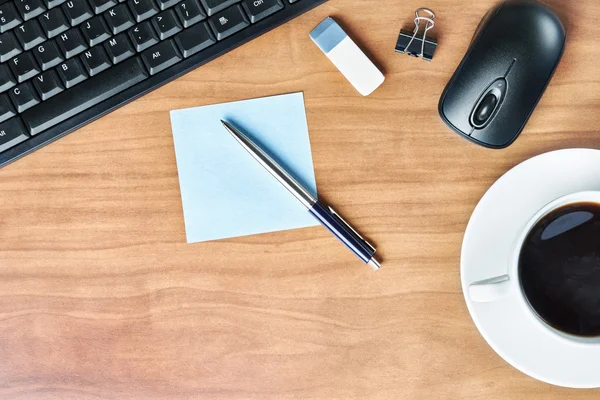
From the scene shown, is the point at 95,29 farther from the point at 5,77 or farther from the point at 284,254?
the point at 284,254

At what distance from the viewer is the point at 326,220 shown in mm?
567

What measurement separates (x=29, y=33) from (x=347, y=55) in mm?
299

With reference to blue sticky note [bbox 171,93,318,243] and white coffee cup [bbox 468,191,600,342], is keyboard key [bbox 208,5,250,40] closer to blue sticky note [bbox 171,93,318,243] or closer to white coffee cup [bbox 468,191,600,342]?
blue sticky note [bbox 171,93,318,243]

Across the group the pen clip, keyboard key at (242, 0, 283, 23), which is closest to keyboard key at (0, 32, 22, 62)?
keyboard key at (242, 0, 283, 23)

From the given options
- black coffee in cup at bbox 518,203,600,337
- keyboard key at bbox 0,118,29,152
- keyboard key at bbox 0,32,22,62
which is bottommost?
black coffee in cup at bbox 518,203,600,337

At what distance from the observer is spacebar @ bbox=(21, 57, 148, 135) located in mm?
539

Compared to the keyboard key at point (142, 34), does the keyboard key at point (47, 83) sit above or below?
below

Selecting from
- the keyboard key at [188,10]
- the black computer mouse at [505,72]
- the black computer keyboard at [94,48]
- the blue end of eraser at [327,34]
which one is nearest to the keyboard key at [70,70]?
the black computer keyboard at [94,48]

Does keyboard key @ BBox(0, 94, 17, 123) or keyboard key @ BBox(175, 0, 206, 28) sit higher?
keyboard key @ BBox(175, 0, 206, 28)

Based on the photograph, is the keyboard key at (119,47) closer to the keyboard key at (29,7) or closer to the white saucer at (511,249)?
the keyboard key at (29,7)

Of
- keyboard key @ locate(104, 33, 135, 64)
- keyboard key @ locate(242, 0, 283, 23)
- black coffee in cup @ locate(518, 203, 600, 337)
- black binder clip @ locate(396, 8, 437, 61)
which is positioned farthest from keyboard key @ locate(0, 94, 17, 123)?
black coffee in cup @ locate(518, 203, 600, 337)

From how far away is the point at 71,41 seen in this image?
1.73ft

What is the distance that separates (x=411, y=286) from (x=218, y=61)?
0.97 feet

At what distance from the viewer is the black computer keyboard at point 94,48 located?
0.53m
